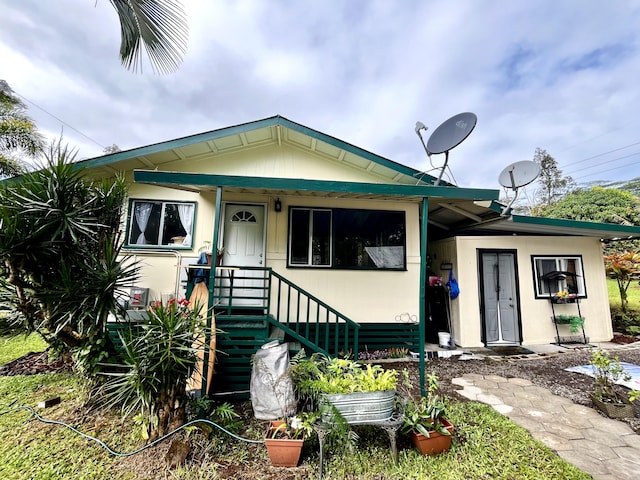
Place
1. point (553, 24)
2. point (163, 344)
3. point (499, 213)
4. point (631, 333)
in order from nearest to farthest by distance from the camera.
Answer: point (163, 344)
point (499, 213)
point (631, 333)
point (553, 24)

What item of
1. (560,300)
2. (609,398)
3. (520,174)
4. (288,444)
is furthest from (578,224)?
(288,444)

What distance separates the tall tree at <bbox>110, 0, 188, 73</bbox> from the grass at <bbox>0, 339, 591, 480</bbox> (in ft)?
13.3

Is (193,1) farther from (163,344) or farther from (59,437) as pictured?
(59,437)

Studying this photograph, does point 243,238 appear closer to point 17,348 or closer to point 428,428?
point 428,428

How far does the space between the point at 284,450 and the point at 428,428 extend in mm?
1297

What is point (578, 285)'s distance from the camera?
6.38 m

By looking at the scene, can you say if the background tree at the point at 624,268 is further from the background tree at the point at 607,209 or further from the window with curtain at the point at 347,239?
the background tree at the point at 607,209

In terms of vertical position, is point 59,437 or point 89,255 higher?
point 89,255

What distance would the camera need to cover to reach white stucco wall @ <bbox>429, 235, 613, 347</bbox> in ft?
19.3

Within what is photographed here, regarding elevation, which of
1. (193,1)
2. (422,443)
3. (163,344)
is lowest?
(422,443)

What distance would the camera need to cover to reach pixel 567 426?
2.99 meters

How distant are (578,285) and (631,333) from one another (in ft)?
6.73

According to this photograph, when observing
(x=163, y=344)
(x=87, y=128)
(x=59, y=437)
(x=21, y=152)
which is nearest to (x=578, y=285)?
(x=163, y=344)

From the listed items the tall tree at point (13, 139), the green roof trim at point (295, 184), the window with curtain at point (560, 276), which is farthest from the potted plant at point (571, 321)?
the tall tree at point (13, 139)
